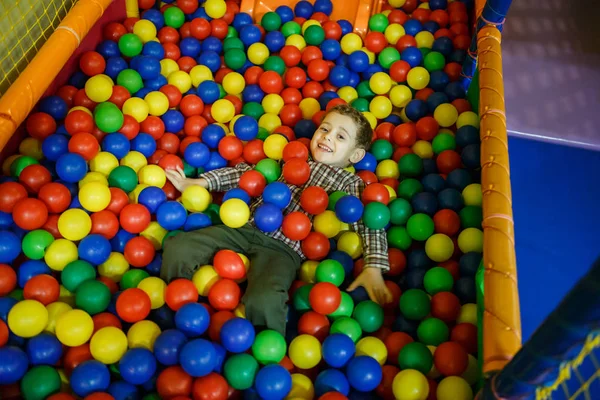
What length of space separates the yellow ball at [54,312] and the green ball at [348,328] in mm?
665

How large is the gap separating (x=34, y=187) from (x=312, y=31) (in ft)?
4.09

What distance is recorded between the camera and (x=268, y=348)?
1.32 meters

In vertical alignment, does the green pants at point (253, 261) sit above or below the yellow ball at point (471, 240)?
below

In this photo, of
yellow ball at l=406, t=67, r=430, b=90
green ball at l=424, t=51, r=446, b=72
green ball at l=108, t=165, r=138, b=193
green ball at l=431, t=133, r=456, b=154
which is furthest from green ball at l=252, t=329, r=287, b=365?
green ball at l=424, t=51, r=446, b=72

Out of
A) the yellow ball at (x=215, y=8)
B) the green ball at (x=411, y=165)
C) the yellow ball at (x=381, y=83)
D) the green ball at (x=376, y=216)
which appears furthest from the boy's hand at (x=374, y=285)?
the yellow ball at (x=215, y=8)

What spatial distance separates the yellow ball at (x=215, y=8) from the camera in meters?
2.33

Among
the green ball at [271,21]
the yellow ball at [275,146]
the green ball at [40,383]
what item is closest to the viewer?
the green ball at [40,383]

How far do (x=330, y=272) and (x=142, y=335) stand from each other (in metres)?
0.50

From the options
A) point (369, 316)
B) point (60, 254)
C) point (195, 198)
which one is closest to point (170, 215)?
point (195, 198)

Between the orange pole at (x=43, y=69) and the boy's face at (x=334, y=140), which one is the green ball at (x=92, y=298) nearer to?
the orange pole at (x=43, y=69)

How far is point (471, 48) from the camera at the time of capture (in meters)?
1.96

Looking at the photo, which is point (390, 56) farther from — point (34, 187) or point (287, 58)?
point (34, 187)

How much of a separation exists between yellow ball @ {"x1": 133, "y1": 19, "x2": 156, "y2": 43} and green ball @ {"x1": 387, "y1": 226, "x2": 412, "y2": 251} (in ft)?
4.14

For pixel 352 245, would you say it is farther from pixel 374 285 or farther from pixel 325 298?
pixel 325 298
